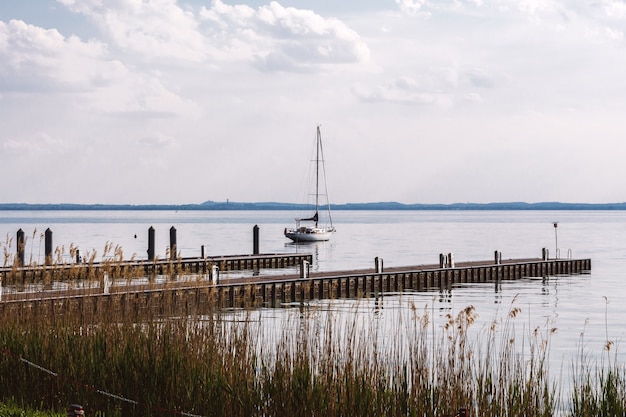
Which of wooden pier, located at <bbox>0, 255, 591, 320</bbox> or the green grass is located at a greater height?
the green grass

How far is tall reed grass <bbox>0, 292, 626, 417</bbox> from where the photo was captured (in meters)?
10.7

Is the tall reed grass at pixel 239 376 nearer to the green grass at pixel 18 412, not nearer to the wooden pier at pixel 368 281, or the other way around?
the green grass at pixel 18 412

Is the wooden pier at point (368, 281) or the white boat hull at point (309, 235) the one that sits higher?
the white boat hull at point (309, 235)

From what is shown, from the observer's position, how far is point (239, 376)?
11.6 meters

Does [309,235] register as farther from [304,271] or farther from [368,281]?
[304,271]

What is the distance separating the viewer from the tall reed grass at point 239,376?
35.1 ft

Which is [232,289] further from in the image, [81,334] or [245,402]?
[245,402]

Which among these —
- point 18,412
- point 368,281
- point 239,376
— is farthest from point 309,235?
point 18,412

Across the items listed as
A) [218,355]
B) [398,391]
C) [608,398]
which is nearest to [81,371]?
[218,355]

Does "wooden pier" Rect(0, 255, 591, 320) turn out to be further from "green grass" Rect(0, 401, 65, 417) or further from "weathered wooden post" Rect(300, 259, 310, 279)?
"green grass" Rect(0, 401, 65, 417)

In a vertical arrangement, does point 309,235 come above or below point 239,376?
below

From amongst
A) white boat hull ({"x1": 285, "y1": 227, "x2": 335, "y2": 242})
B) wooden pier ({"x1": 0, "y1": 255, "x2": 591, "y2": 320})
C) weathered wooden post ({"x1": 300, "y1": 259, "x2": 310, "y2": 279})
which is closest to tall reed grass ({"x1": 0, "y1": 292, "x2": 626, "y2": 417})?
wooden pier ({"x1": 0, "y1": 255, "x2": 591, "y2": 320})

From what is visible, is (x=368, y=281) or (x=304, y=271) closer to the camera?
(x=304, y=271)

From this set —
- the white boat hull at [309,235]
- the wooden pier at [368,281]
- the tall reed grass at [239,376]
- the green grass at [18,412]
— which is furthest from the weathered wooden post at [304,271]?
the white boat hull at [309,235]
